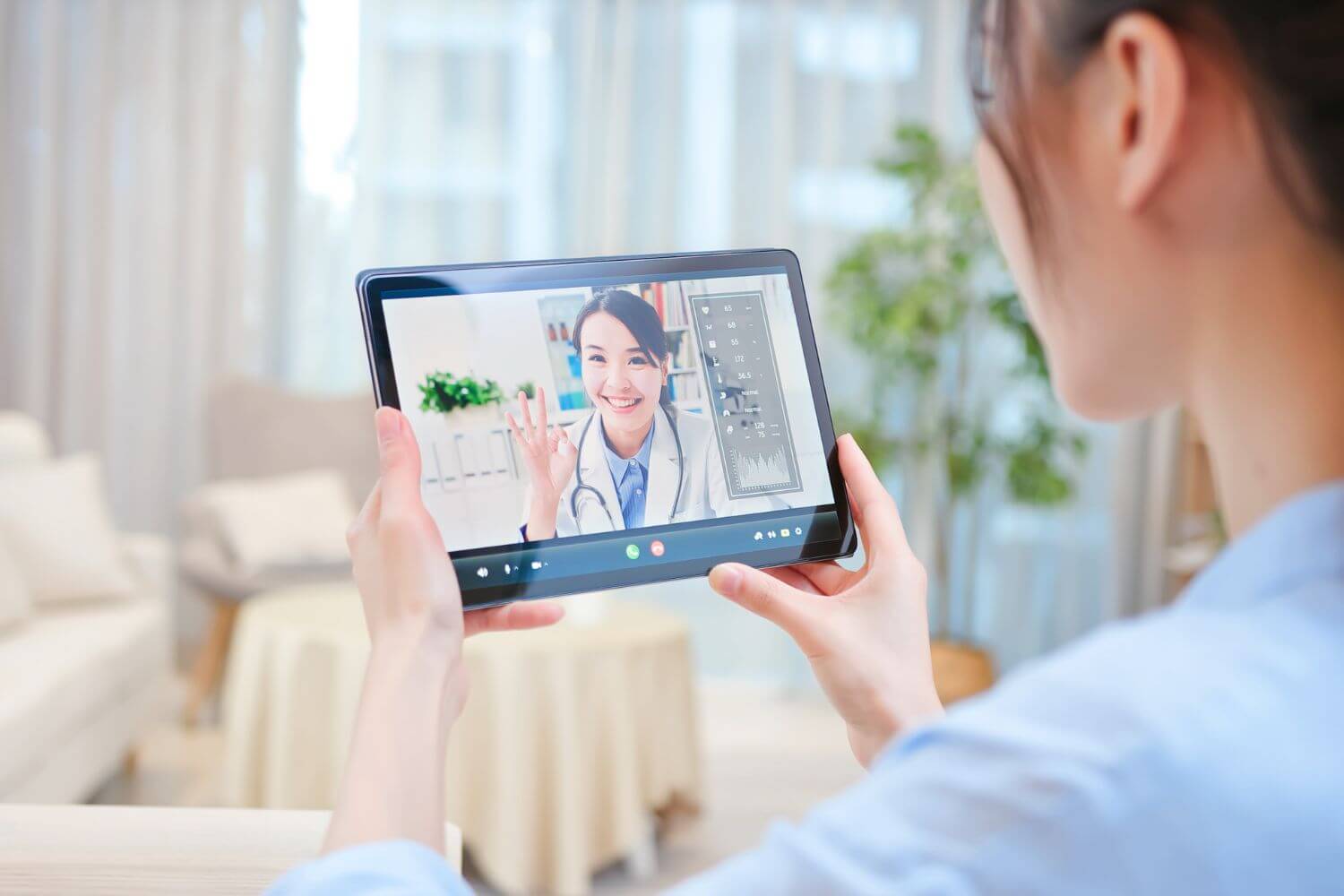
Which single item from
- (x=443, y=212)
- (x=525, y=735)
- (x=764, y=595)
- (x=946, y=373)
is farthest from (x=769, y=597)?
(x=443, y=212)

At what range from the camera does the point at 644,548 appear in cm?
105

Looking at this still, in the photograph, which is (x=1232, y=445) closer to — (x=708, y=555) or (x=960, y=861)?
(x=960, y=861)

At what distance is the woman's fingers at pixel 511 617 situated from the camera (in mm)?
962

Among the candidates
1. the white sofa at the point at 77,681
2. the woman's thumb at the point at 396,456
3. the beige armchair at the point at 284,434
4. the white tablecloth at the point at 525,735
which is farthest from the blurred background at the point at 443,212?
the woman's thumb at the point at 396,456

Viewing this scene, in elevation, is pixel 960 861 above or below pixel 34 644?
above

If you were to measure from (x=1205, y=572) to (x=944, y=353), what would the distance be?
12.4 feet

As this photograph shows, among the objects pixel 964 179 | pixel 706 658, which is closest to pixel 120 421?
pixel 706 658

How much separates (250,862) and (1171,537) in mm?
3717

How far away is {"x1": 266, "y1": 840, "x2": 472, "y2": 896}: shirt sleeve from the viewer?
559 millimetres

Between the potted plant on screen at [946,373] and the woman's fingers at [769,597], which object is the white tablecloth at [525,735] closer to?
the potted plant on screen at [946,373]

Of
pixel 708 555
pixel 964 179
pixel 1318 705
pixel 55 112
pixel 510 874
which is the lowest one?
pixel 510 874

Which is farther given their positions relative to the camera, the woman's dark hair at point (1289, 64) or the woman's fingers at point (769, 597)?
the woman's fingers at point (769, 597)

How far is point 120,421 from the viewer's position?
14.6ft

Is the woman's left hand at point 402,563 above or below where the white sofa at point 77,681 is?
above
